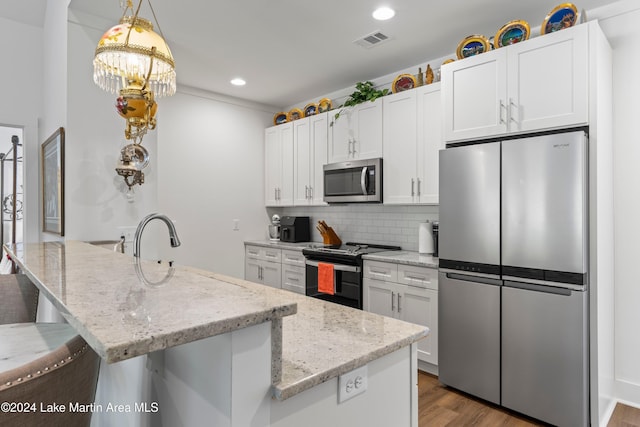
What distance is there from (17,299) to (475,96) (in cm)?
292

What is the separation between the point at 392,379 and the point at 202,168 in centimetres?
378

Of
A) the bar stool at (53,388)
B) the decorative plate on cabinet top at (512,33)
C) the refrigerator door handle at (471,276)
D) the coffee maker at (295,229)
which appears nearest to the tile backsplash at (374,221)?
the coffee maker at (295,229)

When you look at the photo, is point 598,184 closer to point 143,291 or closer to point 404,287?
point 404,287

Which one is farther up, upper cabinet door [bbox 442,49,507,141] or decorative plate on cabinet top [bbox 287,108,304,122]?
decorative plate on cabinet top [bbox 287,108,304,122]

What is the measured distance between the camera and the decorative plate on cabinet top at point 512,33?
250 centimetres

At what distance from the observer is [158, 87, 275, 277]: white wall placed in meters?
4.12

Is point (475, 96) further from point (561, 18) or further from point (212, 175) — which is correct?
point (212, 175)

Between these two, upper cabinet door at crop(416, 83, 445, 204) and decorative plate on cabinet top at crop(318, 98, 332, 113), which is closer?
upper cabinet door at crop(416, 83, 445, 204)

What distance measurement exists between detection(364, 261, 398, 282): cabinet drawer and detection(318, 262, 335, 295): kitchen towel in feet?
1.25

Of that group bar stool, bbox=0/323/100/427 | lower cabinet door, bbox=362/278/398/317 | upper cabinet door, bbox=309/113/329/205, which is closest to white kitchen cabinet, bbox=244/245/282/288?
upper cabinet door, bbox=309/113/329/205

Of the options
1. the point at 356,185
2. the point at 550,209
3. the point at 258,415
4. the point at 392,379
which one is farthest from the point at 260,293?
the point at 356,185

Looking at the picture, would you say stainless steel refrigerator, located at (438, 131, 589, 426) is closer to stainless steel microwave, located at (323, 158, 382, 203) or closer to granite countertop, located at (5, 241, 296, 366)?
stainless steel microwave, located at (323, 158, 382, 203)

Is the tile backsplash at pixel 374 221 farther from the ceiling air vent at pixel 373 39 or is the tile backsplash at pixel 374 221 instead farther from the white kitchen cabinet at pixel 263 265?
the ceiling air vent at pixel 373 39

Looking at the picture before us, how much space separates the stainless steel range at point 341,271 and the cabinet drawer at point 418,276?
443 mm
